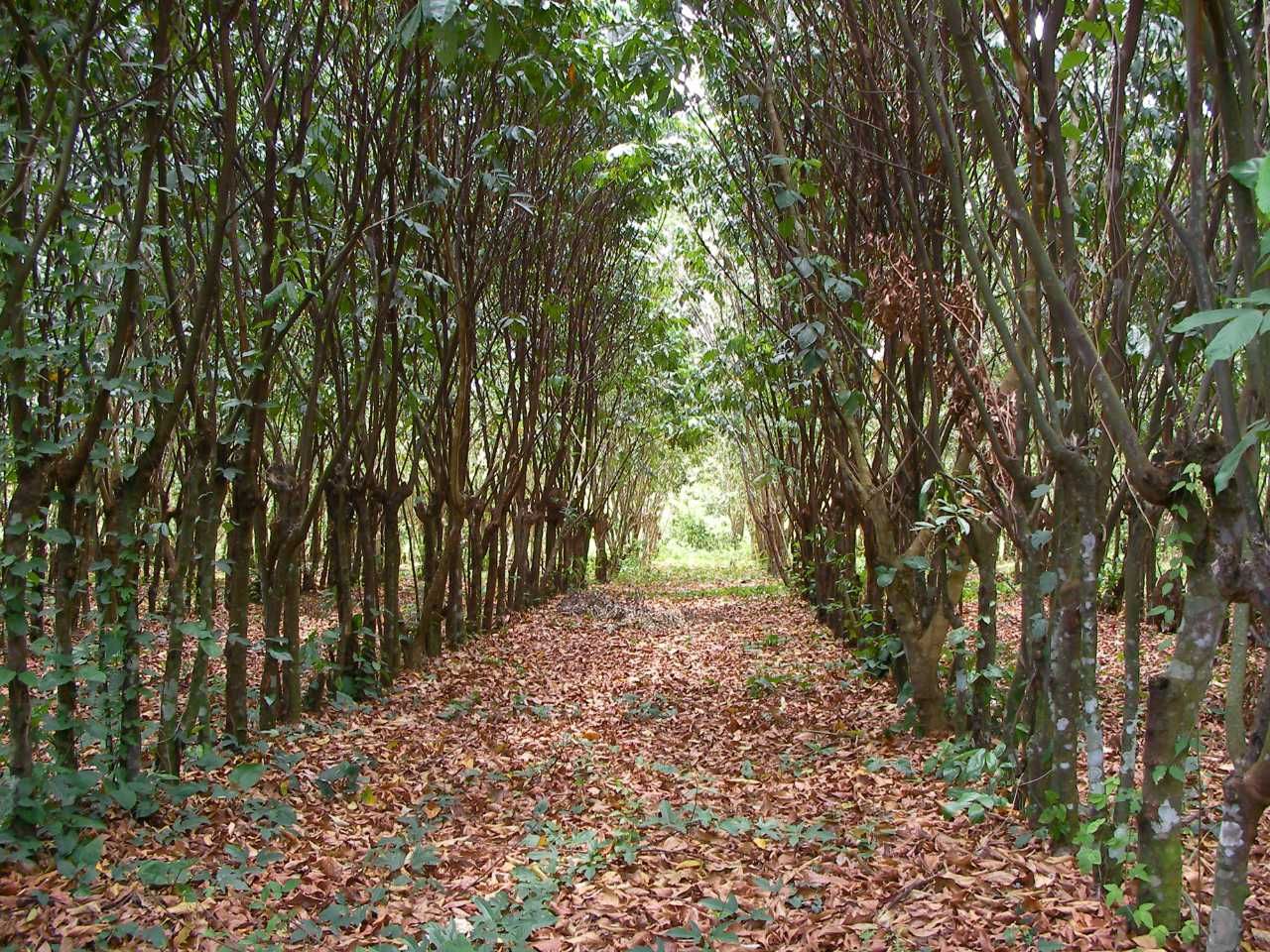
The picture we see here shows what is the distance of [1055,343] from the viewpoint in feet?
14.7

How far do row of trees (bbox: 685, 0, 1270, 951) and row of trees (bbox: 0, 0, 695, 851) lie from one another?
63.2 inches

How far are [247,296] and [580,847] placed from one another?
489 centimetres

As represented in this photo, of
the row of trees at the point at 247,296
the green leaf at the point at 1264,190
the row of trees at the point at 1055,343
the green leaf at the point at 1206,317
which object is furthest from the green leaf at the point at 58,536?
the green leaf at the point at 1264,190

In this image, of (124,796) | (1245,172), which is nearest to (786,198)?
(1245,172)

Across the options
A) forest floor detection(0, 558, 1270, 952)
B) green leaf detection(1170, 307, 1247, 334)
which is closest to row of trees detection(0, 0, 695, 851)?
forest floor detection(0, 558, 1270, 952)

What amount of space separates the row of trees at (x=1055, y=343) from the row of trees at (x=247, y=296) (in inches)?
63.2

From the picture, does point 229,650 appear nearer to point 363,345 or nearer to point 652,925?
point 652,925

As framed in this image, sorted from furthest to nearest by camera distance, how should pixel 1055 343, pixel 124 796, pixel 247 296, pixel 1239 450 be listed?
pixel 247 296, pixel 1055 343, pixel 124 796, pixel 1239 450

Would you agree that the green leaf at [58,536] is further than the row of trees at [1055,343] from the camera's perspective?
Yes

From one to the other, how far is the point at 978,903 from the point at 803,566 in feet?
36.4

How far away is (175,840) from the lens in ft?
14.3

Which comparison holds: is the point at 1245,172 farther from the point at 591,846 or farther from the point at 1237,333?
the point at 591,846

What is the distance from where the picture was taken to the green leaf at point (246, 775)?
16.0 feet

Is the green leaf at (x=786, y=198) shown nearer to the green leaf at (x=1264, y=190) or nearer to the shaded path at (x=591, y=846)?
the shaded path at (x=591, y=846)
